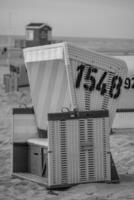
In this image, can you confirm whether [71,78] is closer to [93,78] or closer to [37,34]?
[93,78]

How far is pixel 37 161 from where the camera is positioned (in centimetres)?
654

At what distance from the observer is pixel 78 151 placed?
5.80m

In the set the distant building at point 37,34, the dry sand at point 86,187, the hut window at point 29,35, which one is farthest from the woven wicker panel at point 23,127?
the hut window at point 29,35

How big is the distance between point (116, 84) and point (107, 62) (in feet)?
0.92

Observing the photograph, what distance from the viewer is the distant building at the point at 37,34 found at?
4881 centimetres

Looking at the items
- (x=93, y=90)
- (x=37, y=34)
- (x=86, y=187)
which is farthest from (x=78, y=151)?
(x=37, y=34)

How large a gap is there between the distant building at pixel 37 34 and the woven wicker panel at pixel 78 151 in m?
42.9

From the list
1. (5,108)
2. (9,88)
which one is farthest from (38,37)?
(5,108)

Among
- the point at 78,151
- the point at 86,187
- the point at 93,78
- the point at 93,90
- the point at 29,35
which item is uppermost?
the point at 93,78

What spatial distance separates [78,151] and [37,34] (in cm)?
4411

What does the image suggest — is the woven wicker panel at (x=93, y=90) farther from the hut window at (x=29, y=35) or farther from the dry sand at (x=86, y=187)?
the hut window at (x=29, y=35)

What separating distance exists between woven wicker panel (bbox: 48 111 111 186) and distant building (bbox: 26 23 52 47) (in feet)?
141

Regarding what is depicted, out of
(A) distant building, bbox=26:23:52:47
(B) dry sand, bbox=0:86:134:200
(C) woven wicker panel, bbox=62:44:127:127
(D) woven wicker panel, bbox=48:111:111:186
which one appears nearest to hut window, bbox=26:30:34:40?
(A) distant building, bbox=26:23:52:47

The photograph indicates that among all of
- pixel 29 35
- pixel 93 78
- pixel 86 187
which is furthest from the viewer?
pixel 29 35
